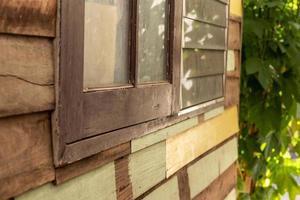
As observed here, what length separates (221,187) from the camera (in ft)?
7.41

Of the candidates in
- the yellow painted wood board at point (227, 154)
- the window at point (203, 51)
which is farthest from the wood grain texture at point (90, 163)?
the yellow painted wood board at point (227, 154)

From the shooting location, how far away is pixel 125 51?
120 centimetres

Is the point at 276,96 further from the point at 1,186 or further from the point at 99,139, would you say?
the point at 1,186

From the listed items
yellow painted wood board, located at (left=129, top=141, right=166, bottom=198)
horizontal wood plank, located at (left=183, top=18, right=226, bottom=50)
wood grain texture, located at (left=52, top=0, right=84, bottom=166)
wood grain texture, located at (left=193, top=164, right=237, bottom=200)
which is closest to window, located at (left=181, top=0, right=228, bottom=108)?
horizontal wood plank, located at (left=183, top=18, right=226, bottom=50)

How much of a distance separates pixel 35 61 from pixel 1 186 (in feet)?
0.69

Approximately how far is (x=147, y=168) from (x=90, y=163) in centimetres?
34

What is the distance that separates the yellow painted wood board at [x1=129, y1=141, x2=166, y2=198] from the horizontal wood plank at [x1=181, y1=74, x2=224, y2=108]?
22 cm

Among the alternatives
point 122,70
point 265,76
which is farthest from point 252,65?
point 122,70

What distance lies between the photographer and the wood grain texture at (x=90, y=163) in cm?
94

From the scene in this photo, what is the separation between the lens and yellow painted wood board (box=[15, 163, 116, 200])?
2.91ft

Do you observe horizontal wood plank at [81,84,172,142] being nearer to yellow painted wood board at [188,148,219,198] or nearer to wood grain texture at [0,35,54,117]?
wood grain texture at [0,35,54,117]

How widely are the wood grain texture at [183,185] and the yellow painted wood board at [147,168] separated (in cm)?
18

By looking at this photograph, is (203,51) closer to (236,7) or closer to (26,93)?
(236,7)

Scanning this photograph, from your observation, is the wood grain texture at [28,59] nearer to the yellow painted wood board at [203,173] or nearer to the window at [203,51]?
the window at [203,51]
